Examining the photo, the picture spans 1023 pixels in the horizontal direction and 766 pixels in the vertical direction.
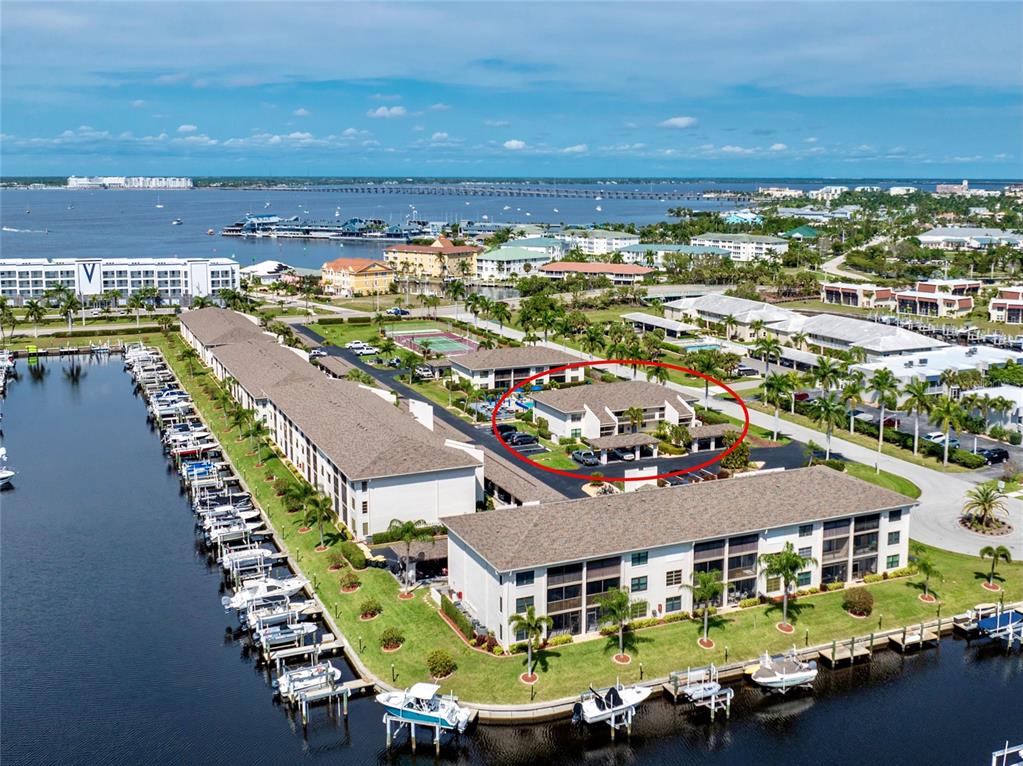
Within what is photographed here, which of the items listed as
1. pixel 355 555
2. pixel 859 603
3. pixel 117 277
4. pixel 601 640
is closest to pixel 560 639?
pixel 601 640

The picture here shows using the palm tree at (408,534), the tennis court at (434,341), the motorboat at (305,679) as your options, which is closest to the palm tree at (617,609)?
the palm tree at (408,534)

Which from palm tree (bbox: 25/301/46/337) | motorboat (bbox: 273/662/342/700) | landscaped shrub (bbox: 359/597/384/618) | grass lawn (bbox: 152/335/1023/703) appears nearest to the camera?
motorboat (bbox: 273/662/342/700)

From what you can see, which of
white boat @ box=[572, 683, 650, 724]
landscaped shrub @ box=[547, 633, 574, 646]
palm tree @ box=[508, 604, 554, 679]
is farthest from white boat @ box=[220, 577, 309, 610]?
white boat @ box=[572, 683, 650, 724]

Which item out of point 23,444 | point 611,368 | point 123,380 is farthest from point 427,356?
point 23,444

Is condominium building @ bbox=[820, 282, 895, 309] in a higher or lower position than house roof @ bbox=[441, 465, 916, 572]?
higher

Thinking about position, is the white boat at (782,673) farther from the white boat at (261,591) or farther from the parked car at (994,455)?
the parked car at (994,455)

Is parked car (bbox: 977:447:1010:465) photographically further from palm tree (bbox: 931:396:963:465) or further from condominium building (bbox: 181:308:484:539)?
condominium building (bbox: 181:308:484:539)

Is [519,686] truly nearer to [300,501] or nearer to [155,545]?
[300,501]
